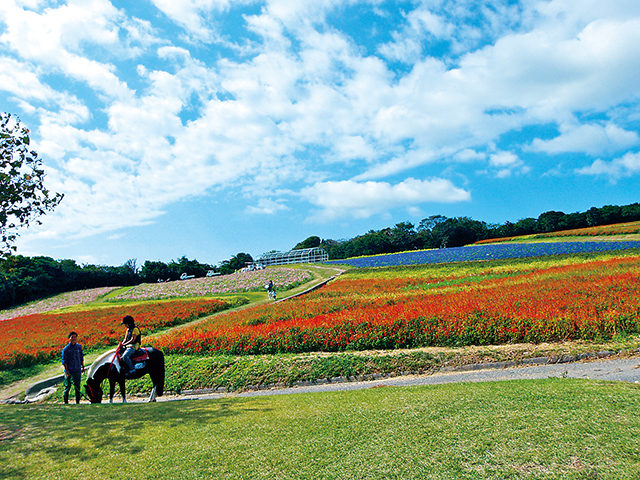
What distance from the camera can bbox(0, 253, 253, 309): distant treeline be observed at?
52.0 metres

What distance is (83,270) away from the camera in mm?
69812

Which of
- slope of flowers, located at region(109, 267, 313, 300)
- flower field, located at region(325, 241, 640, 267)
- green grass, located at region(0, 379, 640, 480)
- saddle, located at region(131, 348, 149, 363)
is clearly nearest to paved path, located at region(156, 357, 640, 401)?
green grass, located at region(0, 379, 640, 480)

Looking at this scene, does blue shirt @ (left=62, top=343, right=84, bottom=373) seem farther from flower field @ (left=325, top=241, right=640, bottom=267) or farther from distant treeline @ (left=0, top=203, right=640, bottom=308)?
distant treeline @ (left=0, top=203, right=640, bottom=308)

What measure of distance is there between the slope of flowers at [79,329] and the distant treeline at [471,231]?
59107mm

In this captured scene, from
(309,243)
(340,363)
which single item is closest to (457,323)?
(340,363)

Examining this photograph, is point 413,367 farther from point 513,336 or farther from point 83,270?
point 83,270

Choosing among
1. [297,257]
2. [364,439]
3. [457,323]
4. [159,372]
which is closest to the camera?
[364,439]

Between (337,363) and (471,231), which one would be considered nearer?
(337,363)

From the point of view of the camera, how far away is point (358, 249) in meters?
85.0

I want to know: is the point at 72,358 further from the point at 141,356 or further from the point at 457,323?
the point at 457,323

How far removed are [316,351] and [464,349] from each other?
512cm

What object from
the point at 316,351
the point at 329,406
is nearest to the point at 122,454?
the point at 329,406

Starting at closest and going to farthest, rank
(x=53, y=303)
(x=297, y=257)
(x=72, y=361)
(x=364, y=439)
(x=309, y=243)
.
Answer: (x=364, y=439)
(x=72, y=361)
(x=53, y=303)
(x=297, y=257)
(x=309, y=243)

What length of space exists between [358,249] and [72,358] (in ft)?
252
